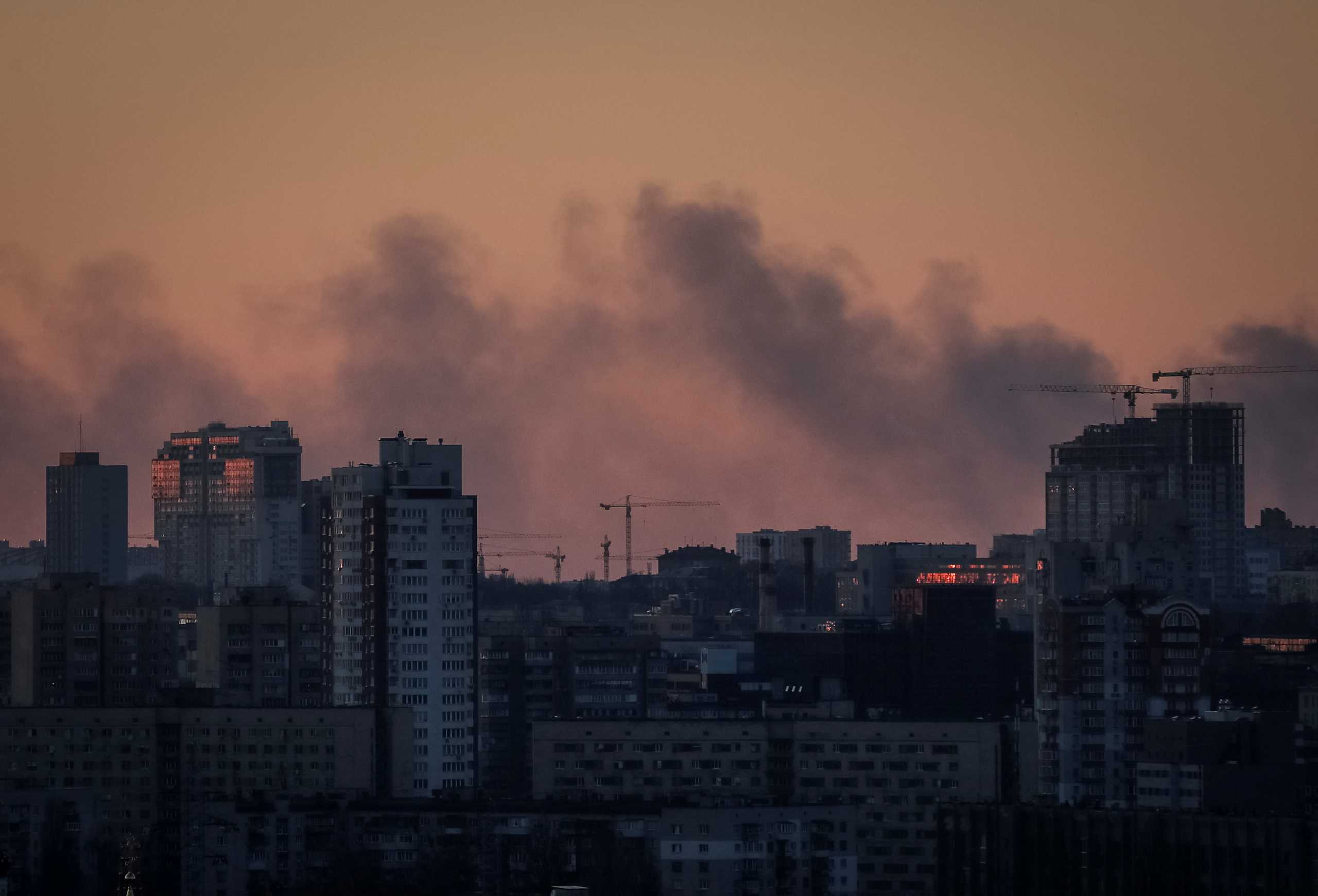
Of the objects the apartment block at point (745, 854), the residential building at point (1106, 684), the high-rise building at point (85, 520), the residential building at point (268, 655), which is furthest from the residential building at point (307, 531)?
the apartment block at point (745, 854)

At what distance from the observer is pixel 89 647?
103 meters

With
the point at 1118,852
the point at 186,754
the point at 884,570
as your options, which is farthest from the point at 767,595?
the point at 1118,852

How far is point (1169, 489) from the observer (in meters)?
194

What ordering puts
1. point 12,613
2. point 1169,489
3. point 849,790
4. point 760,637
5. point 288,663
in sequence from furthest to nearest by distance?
point 1169,489
point 760,637
point 12,613
point 288,663
point 849,790

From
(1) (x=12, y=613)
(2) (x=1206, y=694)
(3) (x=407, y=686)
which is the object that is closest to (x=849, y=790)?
(3) (x=407, y=686)

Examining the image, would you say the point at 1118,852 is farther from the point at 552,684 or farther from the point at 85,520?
the point at 85,520

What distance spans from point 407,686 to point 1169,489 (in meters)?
110

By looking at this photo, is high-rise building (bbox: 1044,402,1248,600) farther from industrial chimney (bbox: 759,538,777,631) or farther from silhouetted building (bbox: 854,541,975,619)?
industrial chimney (bbox: 759,538,777,631)

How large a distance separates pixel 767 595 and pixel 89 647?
49.4 metres

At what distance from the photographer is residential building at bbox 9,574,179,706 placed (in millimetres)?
102625

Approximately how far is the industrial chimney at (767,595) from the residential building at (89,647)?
131 feet

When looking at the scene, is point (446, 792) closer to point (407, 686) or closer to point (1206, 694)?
point (407, 686)

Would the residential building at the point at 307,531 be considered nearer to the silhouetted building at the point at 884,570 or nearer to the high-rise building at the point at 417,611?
the silhouetted building at the point at 884,570

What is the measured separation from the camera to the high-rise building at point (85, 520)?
185375mm
